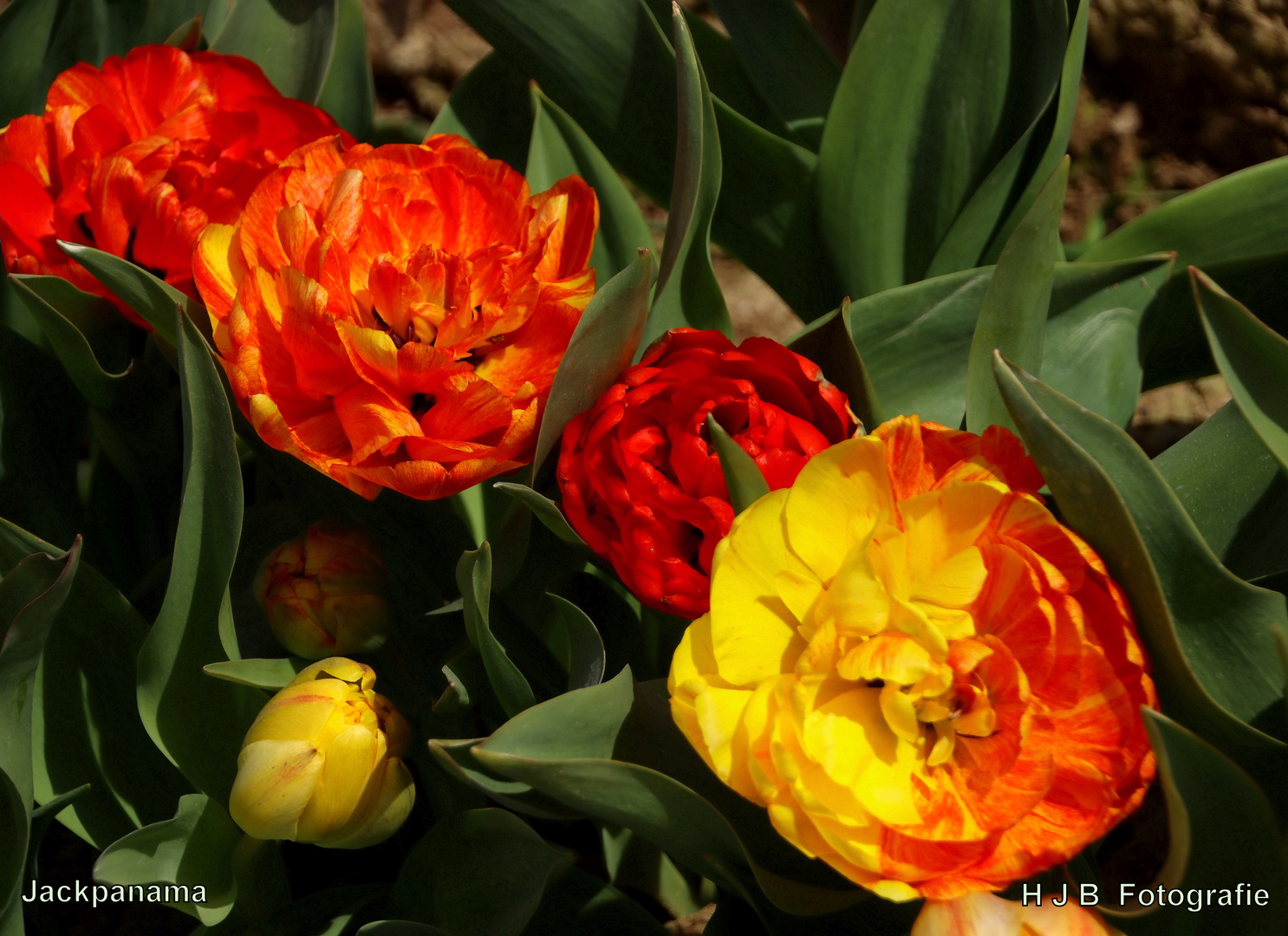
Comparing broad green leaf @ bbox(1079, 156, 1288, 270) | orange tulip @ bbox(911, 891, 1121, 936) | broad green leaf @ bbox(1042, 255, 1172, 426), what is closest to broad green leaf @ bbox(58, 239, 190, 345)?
orange tulip @ bbox(911, 891, 1121, 936)

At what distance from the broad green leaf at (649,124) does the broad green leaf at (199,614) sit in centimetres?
42

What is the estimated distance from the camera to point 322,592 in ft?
2.10

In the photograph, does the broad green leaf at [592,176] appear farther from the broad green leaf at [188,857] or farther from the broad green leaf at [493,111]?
the broad green leaf at [188,857]

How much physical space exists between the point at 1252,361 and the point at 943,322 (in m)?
0.23

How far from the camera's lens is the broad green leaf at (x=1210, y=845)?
45cm

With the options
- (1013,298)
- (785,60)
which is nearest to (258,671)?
(1013,298)

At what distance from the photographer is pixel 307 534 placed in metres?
0.66

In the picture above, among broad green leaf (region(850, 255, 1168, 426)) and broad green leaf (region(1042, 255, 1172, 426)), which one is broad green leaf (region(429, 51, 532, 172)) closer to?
broad green leaf (region(850, 255, 1168, 426))

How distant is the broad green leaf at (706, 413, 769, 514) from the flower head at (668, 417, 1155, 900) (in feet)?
0.09

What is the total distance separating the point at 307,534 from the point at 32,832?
0.86ft

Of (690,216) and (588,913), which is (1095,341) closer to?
(690,216)

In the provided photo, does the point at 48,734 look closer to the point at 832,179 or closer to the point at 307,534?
the point at 307,534

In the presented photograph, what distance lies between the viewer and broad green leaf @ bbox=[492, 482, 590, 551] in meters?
0.56

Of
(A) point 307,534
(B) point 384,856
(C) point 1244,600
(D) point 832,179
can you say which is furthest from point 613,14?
(B) point 384,856
